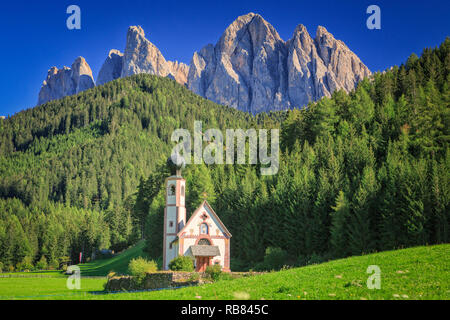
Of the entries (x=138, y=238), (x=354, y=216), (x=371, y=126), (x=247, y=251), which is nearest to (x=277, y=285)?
(x=354, y=216)

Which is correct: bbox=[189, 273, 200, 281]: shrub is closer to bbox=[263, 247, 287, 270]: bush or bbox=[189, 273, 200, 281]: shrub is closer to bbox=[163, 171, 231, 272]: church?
bbox=[263, 247, 287, 270]: bush

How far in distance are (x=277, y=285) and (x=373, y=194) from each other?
23.3 m

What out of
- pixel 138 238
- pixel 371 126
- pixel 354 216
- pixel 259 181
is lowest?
pixel 138 238

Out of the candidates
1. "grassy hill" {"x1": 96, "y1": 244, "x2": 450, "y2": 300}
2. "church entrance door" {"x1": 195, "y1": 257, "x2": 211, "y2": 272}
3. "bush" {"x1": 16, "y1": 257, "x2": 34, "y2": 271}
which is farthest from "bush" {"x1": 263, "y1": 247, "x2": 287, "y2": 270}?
"bush" {"x1": 16, "y1": 257, "x2": 34, "y2": 271}

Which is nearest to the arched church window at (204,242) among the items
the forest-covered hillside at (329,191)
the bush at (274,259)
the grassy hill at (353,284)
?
the forest-covered hillside at (329,191)

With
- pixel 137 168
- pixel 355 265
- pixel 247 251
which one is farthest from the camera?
pixel 137 168

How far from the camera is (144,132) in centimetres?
19350

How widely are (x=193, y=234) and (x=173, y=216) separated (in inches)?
128

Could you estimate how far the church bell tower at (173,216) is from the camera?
48.9 metres

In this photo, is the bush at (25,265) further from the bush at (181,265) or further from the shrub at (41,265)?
the bush at (181,265)

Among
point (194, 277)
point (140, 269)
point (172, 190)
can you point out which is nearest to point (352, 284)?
point (194, 277)

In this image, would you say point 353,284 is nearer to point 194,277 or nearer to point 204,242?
point 194,277

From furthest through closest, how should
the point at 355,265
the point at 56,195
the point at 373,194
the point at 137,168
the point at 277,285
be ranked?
the point at 137,168 → the point at 56,195 → the point at 373,194 → the point at 355,265 → the point at 277,285

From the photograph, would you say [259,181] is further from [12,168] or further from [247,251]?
[12,168]
